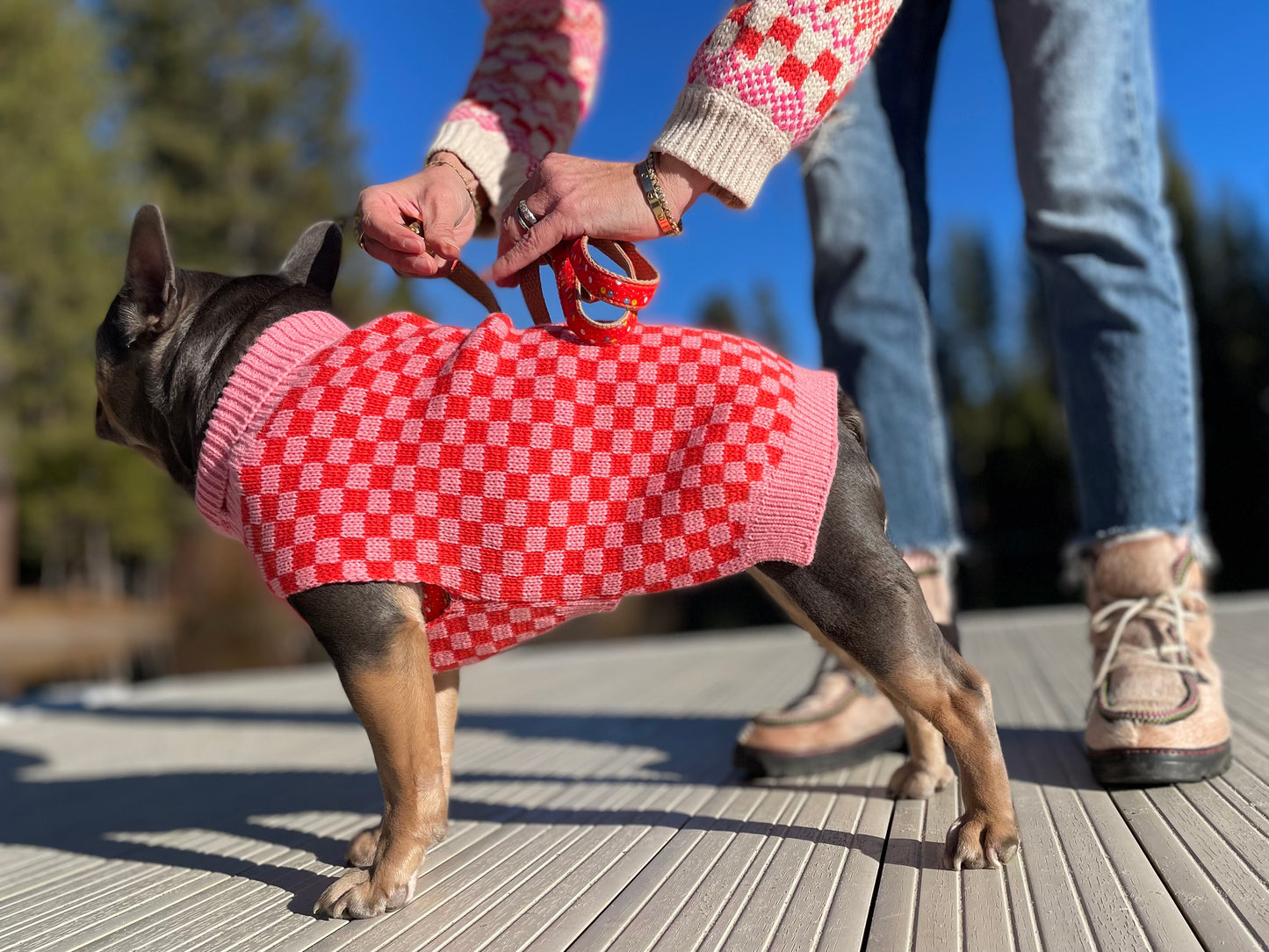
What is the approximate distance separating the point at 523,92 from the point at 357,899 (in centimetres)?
147

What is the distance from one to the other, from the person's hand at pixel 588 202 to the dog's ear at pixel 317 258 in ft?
1.50

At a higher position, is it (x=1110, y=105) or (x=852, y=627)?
(x=1110, y=105)

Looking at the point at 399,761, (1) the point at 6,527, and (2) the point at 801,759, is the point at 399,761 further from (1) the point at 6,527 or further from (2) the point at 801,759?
(1) the point at 6,527

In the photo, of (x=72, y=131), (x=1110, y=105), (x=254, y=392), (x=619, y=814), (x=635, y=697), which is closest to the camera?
(x=254, y=392)

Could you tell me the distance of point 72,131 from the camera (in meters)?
18.4

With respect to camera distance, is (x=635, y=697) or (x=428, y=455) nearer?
(x=428, y=455)

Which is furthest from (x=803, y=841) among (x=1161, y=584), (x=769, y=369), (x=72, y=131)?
(x=72, y=131)

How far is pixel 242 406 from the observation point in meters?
1.46

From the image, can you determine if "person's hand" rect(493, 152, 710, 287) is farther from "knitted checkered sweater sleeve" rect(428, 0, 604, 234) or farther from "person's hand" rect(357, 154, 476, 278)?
"knitted checkered sweater sleeve" rect(428, 0, 604, 234)

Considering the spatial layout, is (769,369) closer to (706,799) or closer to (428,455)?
(428,455)

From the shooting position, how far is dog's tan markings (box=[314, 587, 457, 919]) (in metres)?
1.36

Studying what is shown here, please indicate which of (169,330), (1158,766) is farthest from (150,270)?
(1158,766)

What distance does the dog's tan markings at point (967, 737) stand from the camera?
52.1 inches

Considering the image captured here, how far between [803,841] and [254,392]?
3.42ft
